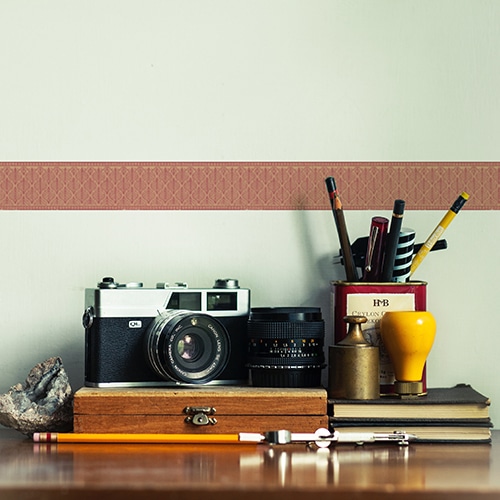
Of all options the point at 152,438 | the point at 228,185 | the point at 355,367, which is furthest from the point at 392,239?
the point at 152,438

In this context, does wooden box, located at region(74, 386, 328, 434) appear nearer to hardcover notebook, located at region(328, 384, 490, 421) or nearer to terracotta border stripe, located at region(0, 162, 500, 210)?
hardcover notebook, located at region(328, 384, 490, 421)

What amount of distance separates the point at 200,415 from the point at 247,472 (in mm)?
215

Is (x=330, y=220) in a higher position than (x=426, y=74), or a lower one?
lower

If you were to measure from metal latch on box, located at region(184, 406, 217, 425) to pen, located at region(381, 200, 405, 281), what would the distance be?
35 cm

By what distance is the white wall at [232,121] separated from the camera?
4.99ft

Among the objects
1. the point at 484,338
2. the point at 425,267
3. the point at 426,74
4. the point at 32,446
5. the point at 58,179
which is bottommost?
the point at 32,446

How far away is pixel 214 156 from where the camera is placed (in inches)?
60.2

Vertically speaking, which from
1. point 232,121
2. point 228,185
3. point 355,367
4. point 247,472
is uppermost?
point 232,121

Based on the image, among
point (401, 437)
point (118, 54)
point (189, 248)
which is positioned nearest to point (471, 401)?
point (401, 437)

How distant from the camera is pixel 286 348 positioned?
1316 mm

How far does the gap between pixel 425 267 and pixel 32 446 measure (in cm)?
73

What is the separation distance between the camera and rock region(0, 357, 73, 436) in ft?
4.20

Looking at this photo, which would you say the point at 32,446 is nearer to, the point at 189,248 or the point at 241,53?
the point at 189,248

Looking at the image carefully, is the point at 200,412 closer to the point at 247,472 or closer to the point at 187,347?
the point at 187,347
